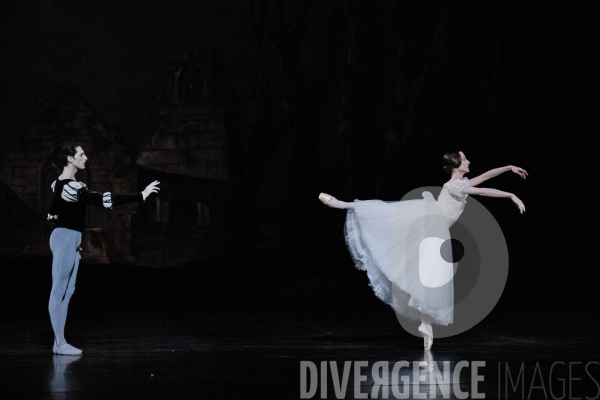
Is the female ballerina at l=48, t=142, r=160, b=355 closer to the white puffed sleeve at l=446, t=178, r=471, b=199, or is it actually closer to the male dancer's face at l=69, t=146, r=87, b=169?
the male dancer's face at l=69, t=146, r=87, b=169

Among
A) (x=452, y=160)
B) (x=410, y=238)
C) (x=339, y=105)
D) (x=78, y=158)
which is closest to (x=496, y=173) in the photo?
(x=452, y=160)

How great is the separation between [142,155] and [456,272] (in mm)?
6104

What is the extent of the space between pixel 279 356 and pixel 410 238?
4.54 ft

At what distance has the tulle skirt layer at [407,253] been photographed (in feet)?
17.6

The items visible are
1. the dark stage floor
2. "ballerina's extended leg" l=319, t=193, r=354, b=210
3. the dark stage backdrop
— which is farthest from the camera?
the dark stage backdrop

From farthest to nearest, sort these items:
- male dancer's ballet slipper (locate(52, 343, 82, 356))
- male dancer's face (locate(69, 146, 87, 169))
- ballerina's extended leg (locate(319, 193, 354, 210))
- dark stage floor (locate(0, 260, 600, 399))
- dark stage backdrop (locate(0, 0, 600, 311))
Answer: dark stage backdrop (locate(0, 0, 600, 311)) < ballerina's extended leg (locate(319, 193, 354, 210)) < male dancer's face (locate(69, 146, 87, 169)) < male dancer's ballet slipper (locate(52, 343, 82, 356)) < dark stage floor (locate(0, 260, 600, 399))

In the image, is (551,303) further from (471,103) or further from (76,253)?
(76,253)

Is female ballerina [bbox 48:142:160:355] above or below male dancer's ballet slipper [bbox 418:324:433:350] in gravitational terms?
above

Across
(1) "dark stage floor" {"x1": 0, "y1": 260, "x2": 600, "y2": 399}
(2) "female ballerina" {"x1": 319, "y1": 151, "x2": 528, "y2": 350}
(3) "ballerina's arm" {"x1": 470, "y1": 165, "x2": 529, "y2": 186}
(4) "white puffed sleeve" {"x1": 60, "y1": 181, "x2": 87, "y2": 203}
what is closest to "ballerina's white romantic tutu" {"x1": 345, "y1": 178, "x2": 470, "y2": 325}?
(2) "female ballerina" {"x1": 319, "y1": 151, "x2": 528, "y2": 350}

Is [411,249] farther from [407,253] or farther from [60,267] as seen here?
[60,267]

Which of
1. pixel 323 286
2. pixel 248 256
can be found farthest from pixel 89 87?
pixel 323 286

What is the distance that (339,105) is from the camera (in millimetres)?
11797

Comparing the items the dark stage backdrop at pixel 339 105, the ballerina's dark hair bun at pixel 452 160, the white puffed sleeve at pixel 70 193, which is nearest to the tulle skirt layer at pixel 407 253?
the ballerina's dark hair bun at pixel 452 160

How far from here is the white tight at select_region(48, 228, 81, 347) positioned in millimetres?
5020
